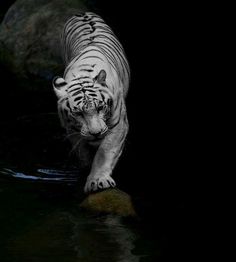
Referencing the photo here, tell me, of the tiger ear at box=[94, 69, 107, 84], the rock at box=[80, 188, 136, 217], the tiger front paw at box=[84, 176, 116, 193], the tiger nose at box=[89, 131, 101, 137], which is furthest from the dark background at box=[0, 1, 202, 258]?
the tiger ear at box=[94, 69, 107, 84]

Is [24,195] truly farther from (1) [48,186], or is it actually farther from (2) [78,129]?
(2) [78,129]

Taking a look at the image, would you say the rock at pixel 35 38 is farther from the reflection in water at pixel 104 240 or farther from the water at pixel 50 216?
the reflection in water at pixel 104 240

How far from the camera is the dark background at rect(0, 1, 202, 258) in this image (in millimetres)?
5238

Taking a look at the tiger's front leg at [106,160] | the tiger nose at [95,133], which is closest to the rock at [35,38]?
the tiger's front leg at [106,160]

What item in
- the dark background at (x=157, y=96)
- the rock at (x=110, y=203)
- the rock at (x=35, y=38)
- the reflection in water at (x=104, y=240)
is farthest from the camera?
the rock at (x=35, y=38)

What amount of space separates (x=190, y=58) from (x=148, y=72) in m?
0.84

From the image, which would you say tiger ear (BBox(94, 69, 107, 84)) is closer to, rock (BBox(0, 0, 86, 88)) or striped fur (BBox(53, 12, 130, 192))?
striped fur (BBox(53, 12, 130, 192))

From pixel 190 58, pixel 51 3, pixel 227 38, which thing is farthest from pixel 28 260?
pixel 51 3

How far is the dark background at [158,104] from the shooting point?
5.24 meters

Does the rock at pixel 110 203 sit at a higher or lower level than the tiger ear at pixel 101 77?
lower

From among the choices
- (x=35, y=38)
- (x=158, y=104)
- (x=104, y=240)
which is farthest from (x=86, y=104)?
(x=35, y=38)

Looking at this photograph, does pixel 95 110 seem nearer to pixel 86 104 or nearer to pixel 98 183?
pixel 86 104

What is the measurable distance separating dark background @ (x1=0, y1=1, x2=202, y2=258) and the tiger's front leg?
263 millimetres

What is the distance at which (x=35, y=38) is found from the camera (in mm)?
8820
